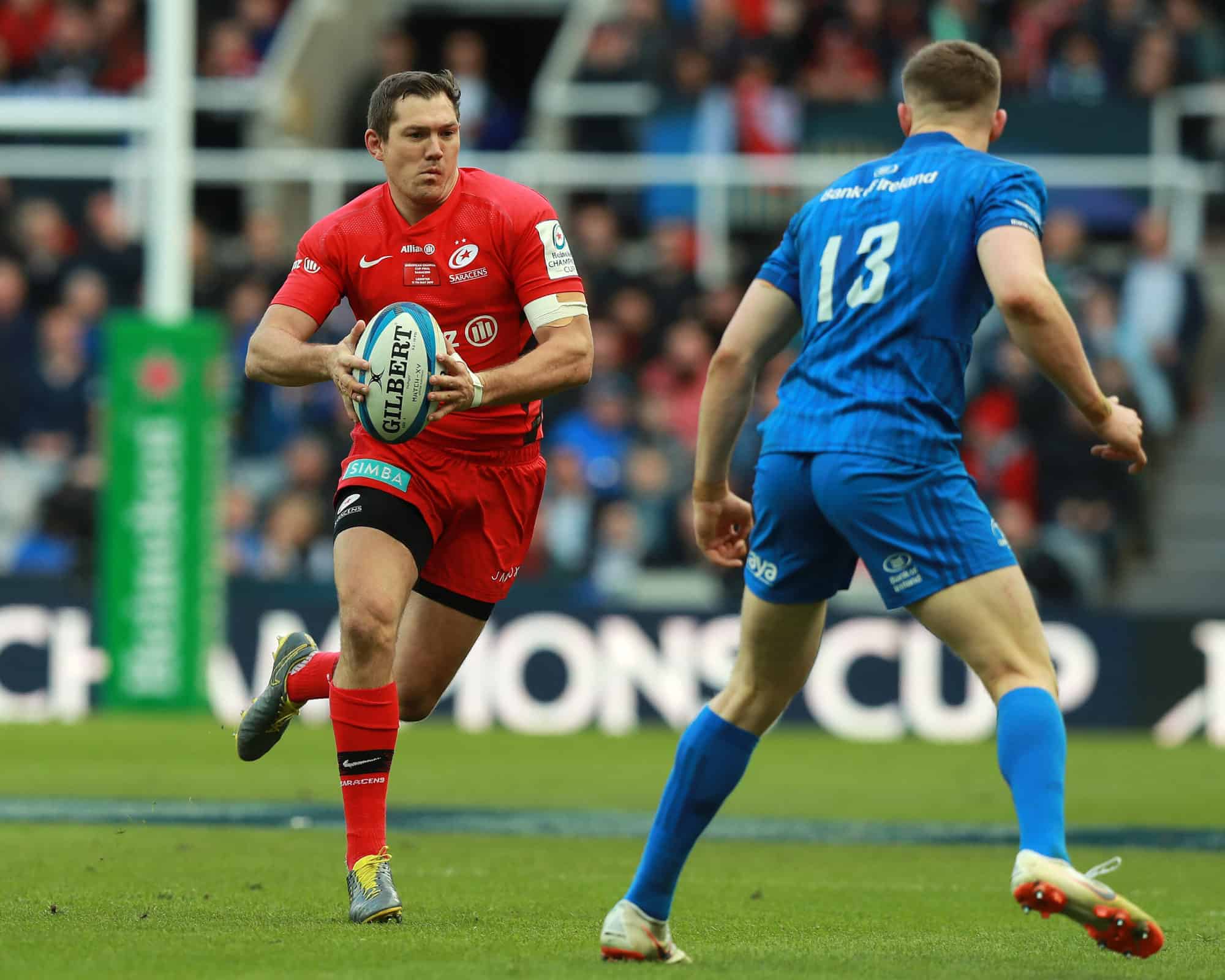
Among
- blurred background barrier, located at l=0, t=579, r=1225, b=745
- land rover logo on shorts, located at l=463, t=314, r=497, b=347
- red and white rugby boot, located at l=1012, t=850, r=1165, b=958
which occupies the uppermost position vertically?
land rover logo on shorts, located at l=463, t=314, r=497, b=347

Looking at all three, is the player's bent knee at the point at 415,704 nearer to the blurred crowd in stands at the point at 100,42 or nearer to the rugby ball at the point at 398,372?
the rugby ball at the point at 398,372

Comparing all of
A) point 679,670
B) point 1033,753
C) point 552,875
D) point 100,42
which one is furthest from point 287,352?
→ point 100,42

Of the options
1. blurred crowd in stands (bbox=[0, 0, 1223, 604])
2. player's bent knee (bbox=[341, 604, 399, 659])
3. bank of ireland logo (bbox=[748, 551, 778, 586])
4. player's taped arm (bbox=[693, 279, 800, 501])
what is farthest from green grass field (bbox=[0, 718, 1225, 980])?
blurred crowd in stands (bbox=[0, 0, 1223, 604])

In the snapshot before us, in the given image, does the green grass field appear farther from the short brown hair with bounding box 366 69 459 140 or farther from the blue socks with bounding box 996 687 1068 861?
the short brown hair with bounding box 366 69 459 140

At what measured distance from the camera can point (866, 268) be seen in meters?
5.50

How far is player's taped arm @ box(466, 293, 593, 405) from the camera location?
652 centimetres

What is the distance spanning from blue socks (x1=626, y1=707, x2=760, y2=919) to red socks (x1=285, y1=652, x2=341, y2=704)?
1804 mm

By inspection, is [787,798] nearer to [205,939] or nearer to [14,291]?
[205,939]

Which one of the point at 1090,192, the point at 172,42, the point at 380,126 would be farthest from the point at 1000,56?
the point at 380,126

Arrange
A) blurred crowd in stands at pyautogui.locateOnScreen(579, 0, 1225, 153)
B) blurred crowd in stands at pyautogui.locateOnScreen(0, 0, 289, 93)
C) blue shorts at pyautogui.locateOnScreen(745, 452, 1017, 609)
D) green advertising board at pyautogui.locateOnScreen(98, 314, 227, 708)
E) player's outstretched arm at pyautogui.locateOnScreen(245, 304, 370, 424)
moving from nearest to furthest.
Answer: blue shorts at pyautogui.locateOnScreen(745, 452, 1017, 609) < player's outstretched arm at pyautogui.locateOnScreen(245, 304, 370, 424) < green advertising board at pyautogui.locateOnScreen(98, 314, 227, 708) < blurred crowd in stands at pyautogui.locateOnScreen(579, 0, 1225, 153) < blurred crowd in stands at pyautogui.locateOnScreen(0, 0, 289, 93)

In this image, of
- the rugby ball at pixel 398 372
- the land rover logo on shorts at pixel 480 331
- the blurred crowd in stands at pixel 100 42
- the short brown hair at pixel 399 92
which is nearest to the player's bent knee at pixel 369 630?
the rugby ball at pixel 398 372

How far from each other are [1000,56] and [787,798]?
9332 millimetres

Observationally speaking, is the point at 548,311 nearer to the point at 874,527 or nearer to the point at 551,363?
the point at 551,363

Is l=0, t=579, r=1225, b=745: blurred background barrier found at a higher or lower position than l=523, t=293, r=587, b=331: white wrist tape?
lower
